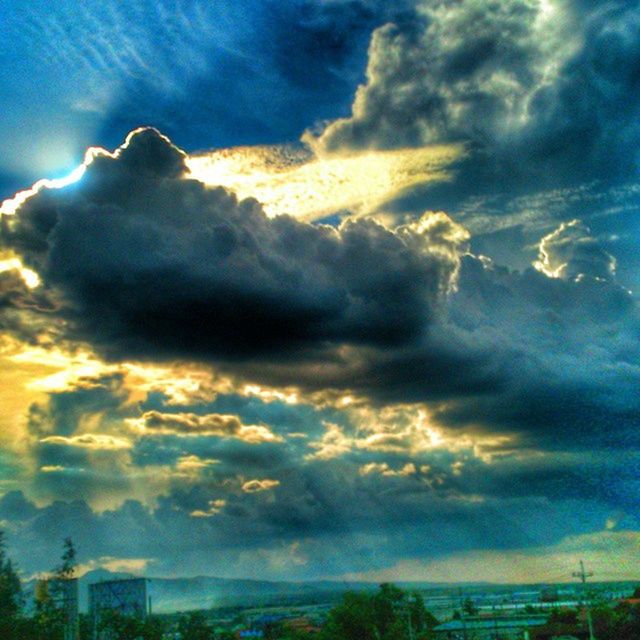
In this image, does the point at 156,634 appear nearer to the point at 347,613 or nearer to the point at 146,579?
the point at 146,579

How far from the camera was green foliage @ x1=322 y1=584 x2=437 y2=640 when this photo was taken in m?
131

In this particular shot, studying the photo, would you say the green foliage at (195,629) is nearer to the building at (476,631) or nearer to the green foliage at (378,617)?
the green foliage at (378,617)

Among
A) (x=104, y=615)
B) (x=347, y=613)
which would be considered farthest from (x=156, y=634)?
(x=347, y=613)

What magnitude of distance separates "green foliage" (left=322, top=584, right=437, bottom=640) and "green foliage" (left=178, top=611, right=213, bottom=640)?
17924mm

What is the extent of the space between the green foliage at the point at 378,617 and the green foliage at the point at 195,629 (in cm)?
1792

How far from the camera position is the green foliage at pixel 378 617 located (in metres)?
131

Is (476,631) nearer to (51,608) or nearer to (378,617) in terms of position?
(378,617)

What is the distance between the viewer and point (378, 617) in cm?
14175

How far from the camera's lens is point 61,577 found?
111m

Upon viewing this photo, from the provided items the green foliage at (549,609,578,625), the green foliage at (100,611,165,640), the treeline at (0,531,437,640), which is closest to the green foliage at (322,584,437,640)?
the treeline at (0,531,437,640)

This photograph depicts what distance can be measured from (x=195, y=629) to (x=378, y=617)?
105 ft

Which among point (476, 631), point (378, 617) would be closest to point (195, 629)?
point (378, 617)

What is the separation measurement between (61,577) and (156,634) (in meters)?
16.7

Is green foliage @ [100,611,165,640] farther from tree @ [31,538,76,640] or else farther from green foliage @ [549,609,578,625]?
green foliage @ [549,609,578,625]
